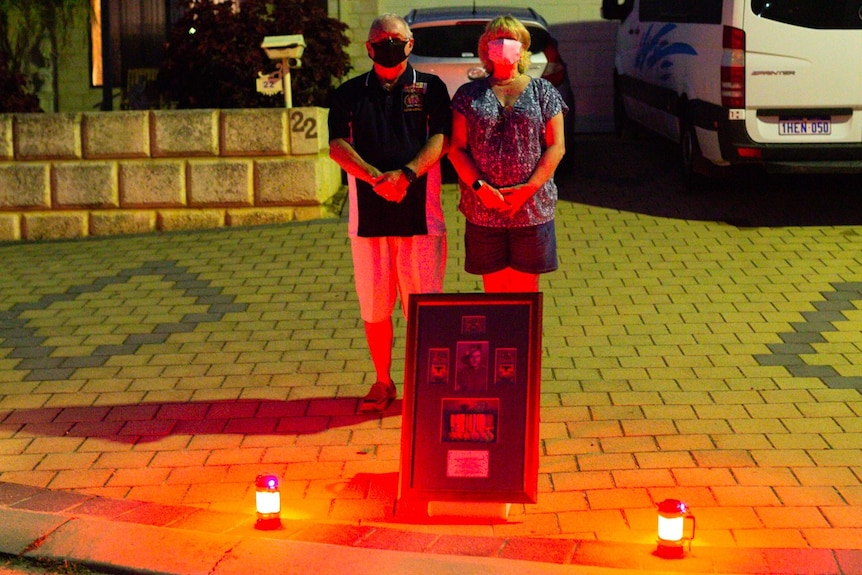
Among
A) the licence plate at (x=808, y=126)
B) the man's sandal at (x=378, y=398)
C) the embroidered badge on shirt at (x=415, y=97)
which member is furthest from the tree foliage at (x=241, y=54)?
the embroidered badge on shirt at (x=415, y=97)

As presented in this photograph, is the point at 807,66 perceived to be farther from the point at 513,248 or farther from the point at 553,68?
the point at 513,248

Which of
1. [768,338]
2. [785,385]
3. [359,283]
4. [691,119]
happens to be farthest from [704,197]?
[359,283]

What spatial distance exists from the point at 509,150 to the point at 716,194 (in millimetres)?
6178

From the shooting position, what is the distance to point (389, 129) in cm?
576

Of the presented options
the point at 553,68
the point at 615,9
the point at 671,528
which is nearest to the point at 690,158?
the point at 553,68

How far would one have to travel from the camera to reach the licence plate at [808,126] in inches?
388

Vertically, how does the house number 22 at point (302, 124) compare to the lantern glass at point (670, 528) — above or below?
above

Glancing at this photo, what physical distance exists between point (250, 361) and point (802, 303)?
3.33 metres

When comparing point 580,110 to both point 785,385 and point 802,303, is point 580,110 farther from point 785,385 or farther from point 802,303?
point 785,385

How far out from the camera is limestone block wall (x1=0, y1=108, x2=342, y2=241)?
10453 millimetres

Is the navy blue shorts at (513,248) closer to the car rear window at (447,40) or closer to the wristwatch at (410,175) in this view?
the wristwatch at (410,175)

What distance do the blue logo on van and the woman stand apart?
5695 millimetres

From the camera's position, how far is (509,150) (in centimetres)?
554

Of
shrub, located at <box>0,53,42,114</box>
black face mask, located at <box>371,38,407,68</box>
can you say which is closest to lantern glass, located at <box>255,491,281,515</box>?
black face mask, located at <box>371,38,407,68</box>
